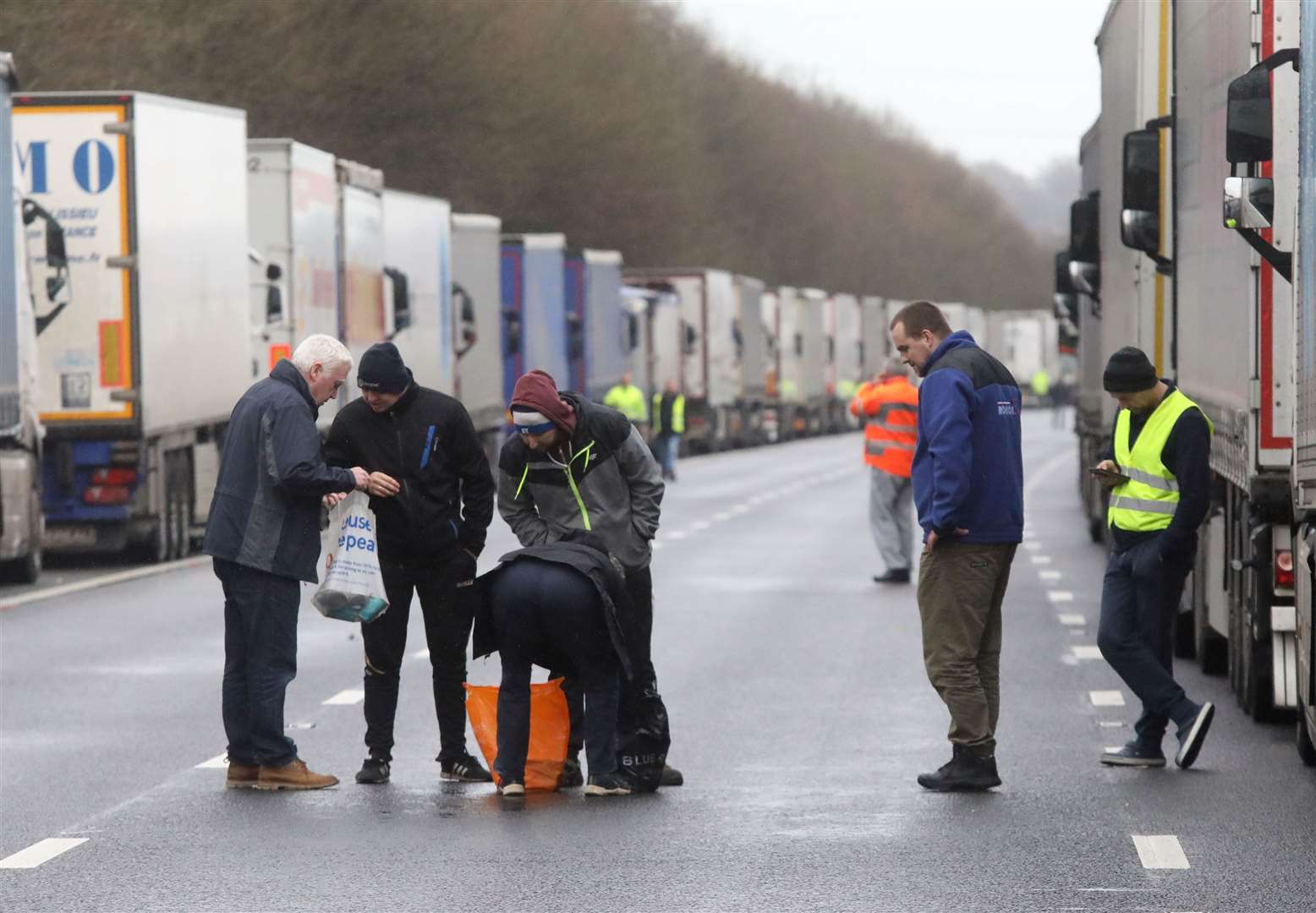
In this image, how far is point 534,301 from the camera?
138 feet

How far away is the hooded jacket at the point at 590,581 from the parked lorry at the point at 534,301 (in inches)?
1245

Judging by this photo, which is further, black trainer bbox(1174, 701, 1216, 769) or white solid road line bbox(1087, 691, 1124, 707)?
white solid road line bbox(1087, 691, 1124, 707)

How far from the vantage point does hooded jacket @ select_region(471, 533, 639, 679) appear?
31.0 feet

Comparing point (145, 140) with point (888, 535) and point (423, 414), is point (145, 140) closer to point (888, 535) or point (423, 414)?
point (888, 535)

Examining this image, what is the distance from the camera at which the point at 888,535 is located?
795 inches

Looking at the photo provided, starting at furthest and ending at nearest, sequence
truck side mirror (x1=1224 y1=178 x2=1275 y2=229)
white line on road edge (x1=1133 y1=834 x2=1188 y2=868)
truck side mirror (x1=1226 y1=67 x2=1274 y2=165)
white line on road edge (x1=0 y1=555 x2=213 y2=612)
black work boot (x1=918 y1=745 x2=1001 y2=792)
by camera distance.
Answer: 1. white line on road edge (x1=0 y1=555 x2=213 y2=612)
2. black work boot (x1=918 y1=745 x2=1001 y2=792)
3. truck side mirror (x1=1224 y1=178 x2=1275 y2=229)
4. truck side mirror (x1=1226 y1=67 x2=1274 y2=165)
5. white line on road edge (x1=1133 y1=834 x2=1188 y2=868)

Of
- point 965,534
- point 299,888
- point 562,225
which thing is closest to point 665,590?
point 965,534

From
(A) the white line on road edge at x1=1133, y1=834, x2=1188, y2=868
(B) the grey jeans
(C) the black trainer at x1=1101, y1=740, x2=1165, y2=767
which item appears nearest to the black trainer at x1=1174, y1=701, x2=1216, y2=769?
(C) the black trainer at x1=1101, y1=740, x2=1165, y2=767

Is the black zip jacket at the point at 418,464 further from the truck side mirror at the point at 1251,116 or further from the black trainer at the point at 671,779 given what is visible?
the truck side mirror at the point at 1251,116

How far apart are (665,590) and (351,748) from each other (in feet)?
28.7

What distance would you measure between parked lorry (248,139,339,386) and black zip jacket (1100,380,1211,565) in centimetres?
1544

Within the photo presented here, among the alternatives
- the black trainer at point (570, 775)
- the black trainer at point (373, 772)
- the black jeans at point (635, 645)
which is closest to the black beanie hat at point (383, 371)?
the black jeans at point (635, 645)

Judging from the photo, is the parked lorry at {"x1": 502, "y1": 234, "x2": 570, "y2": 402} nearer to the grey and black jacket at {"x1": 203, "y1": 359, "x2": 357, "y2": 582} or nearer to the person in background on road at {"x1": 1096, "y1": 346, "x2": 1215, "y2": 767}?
the person in background on road at {"x1": 1096, "y1": 346, "x2": 1215, "y2": 767}

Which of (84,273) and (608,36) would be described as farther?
(608,36)
